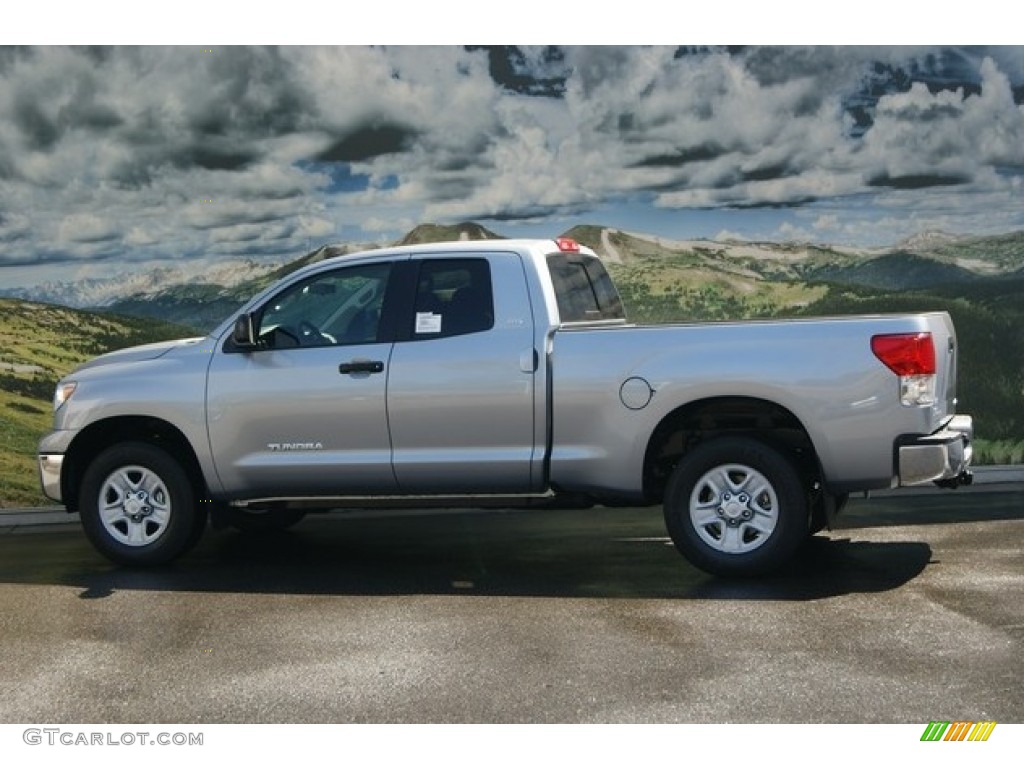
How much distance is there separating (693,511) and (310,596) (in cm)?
218

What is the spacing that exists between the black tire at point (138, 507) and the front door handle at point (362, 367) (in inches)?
49.5

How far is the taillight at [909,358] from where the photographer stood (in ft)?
26.3

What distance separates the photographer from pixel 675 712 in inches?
227

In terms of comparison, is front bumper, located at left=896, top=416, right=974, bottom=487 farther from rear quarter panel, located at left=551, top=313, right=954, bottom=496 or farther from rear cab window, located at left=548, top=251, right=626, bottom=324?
rear cab window, located at left=548, top=251, right=626, bottom=324

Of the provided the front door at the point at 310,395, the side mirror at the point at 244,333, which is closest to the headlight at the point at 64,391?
the front door at the point at 310,395

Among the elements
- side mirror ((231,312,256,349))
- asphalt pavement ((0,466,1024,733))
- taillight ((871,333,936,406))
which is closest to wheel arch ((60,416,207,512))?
asphalt pavement ((0,466,1024,733))

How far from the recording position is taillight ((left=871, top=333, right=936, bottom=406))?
315 inches

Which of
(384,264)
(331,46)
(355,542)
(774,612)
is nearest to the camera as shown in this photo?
(774,612)

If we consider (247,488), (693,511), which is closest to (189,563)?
(247,488)

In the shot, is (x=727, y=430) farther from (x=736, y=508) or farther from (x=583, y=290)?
(x=583, y=290)

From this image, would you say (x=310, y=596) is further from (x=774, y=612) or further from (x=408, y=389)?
(x=774, y=612)

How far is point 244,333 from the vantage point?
9086 mm

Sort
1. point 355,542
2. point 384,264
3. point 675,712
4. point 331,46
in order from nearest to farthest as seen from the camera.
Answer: point 675,712, point 384,264, point 355,542, point 331,46

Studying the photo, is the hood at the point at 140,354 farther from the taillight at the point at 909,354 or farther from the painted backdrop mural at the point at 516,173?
the taillight at the point at 909,354
